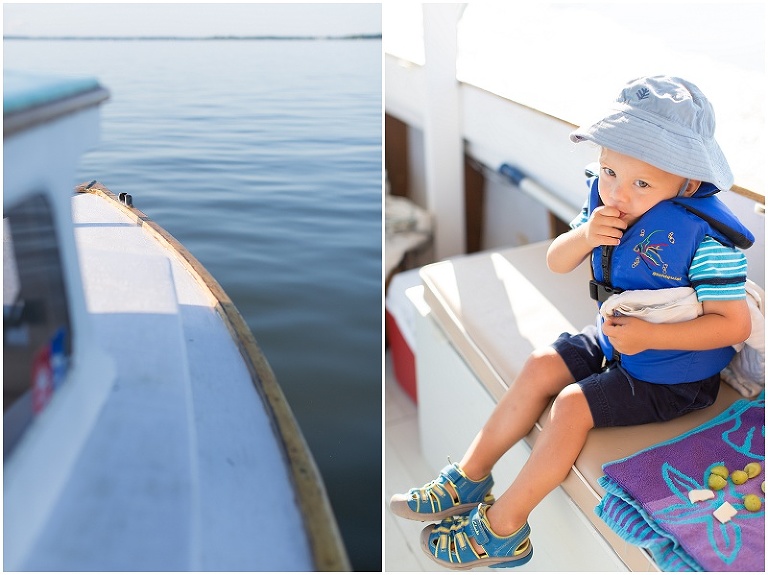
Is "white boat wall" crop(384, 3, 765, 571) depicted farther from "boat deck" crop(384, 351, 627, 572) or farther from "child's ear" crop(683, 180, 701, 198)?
"child's ear" crop(683, 180, 701, 198)

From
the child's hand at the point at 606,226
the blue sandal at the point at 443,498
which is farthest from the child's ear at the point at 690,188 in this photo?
the blue sandal at the point at 443,498

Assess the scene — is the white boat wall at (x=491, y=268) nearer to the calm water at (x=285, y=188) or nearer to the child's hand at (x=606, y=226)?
the child's hand at (x=606, y=226)

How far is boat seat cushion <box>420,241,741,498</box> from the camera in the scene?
1208 mm

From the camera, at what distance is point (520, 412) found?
1.29 meters

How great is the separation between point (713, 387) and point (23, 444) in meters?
1.14

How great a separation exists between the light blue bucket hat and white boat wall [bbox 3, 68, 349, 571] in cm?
68

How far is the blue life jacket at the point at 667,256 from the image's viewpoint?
110 centimetres

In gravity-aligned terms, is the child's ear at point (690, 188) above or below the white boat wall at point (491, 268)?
above

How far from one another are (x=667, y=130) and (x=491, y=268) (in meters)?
0.77

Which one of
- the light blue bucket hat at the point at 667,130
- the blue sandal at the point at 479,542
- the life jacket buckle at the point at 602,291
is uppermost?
the light blue bucket hat at the point at 667,130

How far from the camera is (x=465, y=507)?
1277 millimetres

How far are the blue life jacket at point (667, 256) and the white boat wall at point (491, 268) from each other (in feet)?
0.34

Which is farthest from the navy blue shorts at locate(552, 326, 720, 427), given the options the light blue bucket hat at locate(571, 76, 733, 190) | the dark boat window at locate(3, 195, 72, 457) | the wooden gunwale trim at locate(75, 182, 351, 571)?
the dark boat window at locate(3, 195, 72, 457)

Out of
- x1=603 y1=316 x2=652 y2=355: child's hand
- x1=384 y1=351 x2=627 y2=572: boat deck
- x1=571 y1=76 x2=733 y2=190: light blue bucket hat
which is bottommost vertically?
x1=384 y1=351 x2=627 y2=572: boat deck
